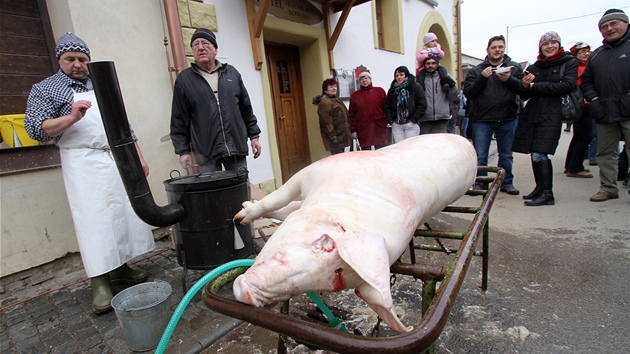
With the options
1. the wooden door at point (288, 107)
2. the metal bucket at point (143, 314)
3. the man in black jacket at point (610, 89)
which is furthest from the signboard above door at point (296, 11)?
the metal bucket at point (143, 314)

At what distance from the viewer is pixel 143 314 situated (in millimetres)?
1805

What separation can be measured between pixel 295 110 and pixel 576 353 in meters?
5.12

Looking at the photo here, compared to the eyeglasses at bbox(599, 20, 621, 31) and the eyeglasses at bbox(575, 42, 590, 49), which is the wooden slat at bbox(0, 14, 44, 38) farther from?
the eyeglasses at bbox(575, 42, 590, 49)

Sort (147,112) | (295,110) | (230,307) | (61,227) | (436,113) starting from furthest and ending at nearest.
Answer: (295,110) → (436,113) → (147,112) → (61,227) → (230,307)

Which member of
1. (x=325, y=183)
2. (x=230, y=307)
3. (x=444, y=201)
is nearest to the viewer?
(x=230, y=307)

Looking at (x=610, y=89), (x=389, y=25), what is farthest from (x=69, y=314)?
(x=389, y=25)

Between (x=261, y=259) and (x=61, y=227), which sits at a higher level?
(x=261, y=259)

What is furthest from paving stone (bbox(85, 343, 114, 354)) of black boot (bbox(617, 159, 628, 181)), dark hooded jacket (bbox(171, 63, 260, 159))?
black boot (bbox(617, 159, 628, 181))

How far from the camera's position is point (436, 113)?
479 centimetres

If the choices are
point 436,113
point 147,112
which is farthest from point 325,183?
point 436,113

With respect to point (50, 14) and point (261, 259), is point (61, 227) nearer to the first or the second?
point (50, 14)

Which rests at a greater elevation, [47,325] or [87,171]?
[87,171]

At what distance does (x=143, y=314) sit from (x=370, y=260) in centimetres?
162

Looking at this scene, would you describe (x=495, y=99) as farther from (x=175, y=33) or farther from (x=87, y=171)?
(x=87, y=171)
